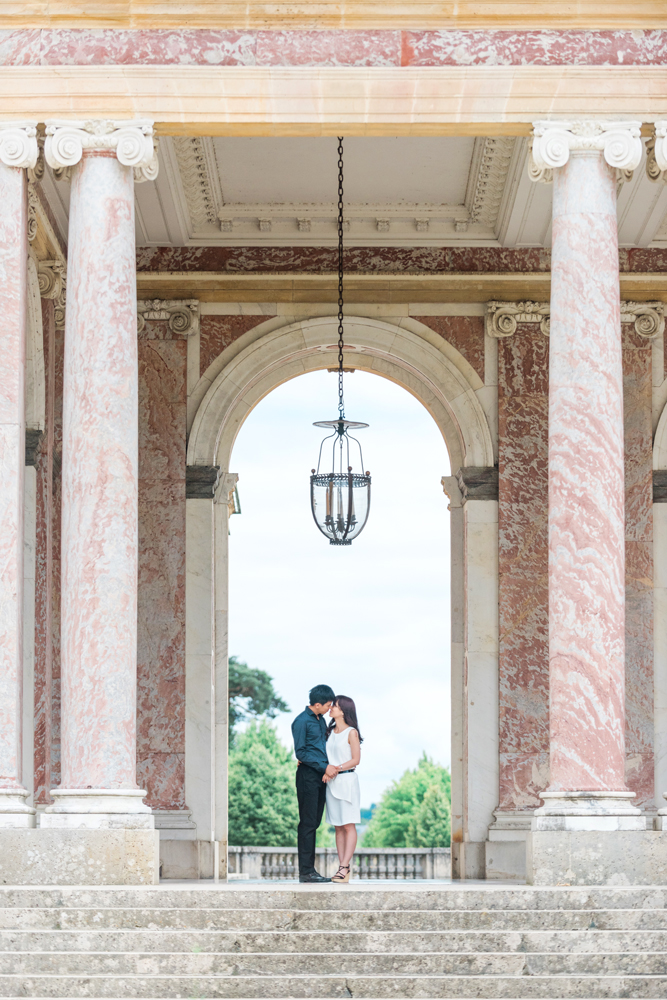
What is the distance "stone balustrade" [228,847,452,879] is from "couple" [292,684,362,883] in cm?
2128

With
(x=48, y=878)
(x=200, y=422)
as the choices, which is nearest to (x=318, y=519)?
(x=200, y=422)

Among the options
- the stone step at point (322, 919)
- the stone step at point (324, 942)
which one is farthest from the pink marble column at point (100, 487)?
the stone step at point (324, 942)

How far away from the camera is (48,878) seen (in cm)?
1884

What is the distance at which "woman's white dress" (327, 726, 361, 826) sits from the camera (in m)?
22.2

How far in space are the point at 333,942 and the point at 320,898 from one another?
965 mm

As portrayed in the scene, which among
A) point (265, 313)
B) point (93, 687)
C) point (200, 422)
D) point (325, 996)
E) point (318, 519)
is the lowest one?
point (325, 996)

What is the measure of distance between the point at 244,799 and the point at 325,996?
220 ft

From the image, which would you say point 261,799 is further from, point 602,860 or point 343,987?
point 343,987

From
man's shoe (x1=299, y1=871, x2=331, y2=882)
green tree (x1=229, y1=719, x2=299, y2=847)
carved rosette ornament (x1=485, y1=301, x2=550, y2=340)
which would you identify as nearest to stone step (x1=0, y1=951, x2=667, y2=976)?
man's shoe (x1=299, y1=871, x2=331, y2=882)

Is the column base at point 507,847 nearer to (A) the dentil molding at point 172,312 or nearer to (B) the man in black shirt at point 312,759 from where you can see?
(B) the man in black shirt at point 312,759

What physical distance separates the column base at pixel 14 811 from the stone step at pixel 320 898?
1539mm

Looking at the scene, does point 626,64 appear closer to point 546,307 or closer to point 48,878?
point 546,307

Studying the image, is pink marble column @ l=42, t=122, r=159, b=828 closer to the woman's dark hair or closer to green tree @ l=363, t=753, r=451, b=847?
the woman's dark hair

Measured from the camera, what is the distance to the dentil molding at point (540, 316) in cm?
3005
